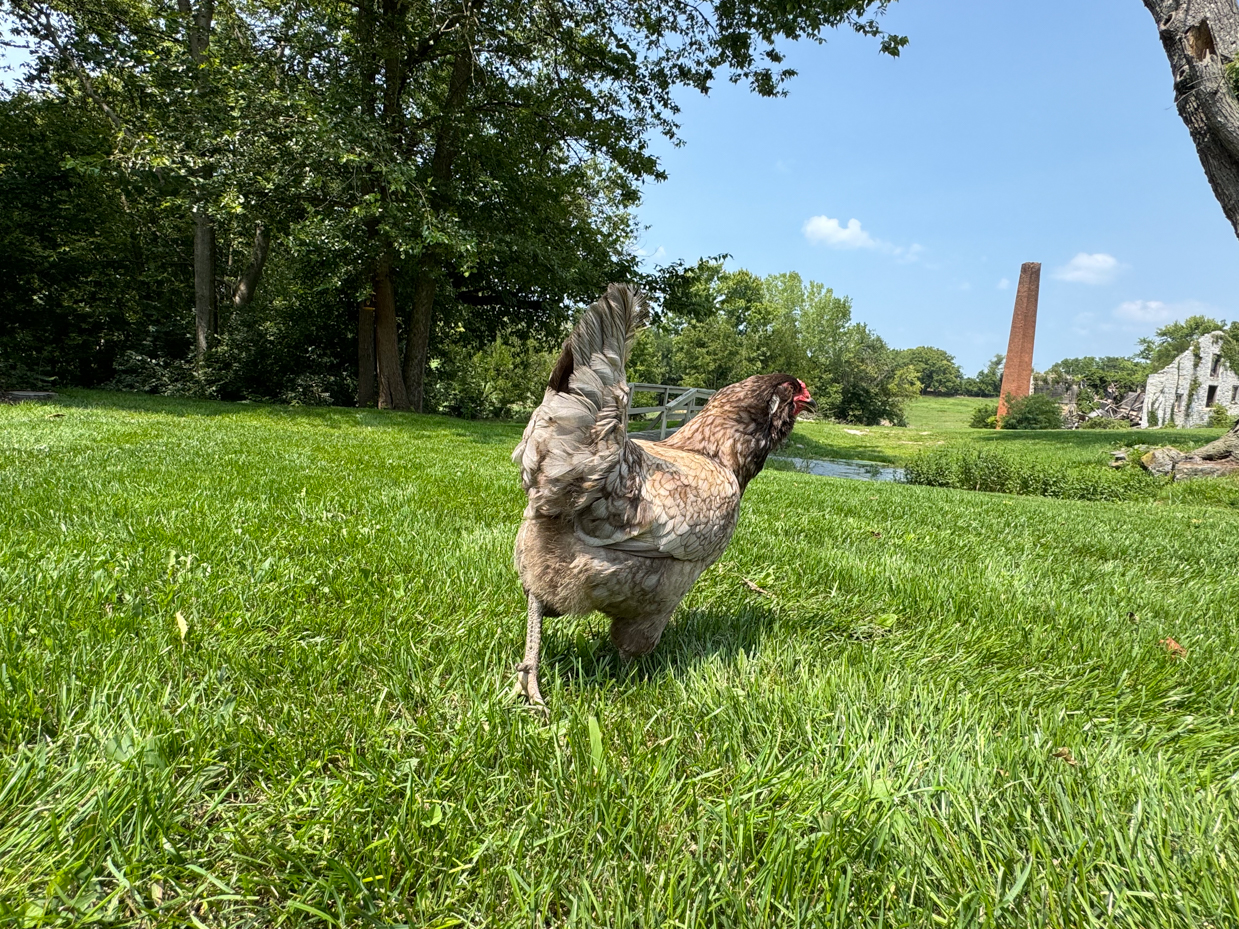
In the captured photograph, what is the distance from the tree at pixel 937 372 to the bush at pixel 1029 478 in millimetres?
75851

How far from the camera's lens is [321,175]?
11602mm

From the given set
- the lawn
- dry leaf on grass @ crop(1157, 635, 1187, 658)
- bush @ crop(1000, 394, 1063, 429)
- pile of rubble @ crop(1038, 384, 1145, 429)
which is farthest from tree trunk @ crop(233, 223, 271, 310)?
pile of rubble @ crop(1038, 384, 1145, 429)

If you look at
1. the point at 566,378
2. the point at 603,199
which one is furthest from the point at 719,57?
the point at 566,378

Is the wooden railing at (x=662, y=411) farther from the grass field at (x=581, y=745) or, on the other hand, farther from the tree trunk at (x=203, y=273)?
the tree trunk at (x=203, y=273)

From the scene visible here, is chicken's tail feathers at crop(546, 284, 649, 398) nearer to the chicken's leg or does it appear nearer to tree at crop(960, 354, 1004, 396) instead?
the chicken's leg

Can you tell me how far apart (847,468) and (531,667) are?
50.6ft

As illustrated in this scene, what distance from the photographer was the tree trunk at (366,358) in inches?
660

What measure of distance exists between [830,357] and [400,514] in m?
45.5

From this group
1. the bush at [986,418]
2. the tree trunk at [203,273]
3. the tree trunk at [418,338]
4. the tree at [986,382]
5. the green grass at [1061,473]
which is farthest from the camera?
the tree at [986,382]

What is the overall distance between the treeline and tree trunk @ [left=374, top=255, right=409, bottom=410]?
6 cm

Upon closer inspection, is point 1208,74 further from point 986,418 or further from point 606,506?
point 986,418

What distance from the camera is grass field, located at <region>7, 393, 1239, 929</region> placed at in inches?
47.5

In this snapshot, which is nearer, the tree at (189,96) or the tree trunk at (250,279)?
the tree at (189,96)

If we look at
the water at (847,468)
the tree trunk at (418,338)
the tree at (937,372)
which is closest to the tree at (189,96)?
the tree trunk at (418,338)
